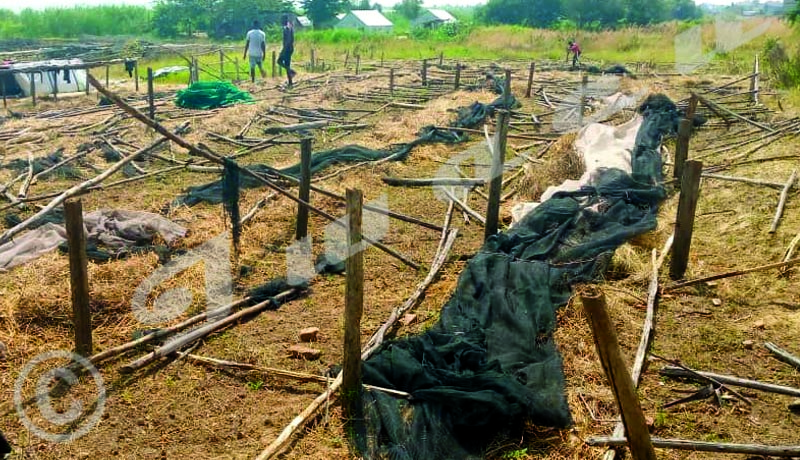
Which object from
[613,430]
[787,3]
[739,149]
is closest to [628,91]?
[739,149]

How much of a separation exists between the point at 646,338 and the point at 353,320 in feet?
7.39

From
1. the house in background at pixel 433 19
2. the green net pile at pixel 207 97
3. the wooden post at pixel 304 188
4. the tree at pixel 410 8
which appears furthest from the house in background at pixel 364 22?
the wooden post at pixel 304 188

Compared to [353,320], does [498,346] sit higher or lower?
lower

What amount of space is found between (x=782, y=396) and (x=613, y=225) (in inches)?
106

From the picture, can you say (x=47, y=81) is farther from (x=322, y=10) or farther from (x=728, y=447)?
(x=322, y=10)

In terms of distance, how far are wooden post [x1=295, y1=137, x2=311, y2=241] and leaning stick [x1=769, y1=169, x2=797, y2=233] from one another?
4664 mm

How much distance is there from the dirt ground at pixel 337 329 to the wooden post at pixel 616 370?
3.73 feet

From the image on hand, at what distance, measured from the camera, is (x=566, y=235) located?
670 cm

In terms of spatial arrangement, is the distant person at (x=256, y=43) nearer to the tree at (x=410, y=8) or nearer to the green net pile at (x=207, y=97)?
the green net pile at (x=207, y=97)

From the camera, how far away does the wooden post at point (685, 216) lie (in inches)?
232

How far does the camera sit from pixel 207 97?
1554cm

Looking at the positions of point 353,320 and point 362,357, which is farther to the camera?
point 362,357

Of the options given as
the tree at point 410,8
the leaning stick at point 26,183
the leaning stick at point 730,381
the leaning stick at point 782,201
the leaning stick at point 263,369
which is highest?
the tree at point 410,8

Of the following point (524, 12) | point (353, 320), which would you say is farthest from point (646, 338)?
point (524, 12)
